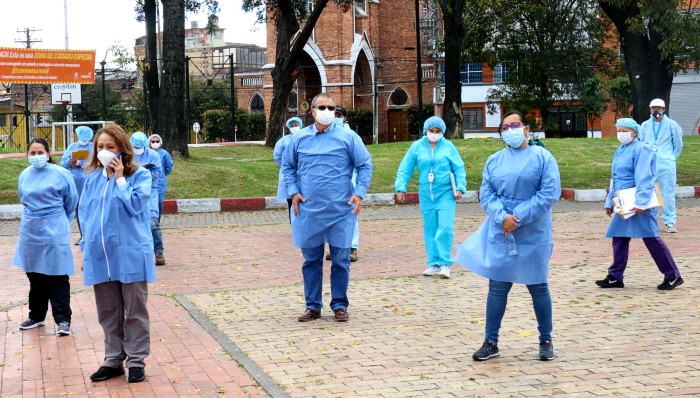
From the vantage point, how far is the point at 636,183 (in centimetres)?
940

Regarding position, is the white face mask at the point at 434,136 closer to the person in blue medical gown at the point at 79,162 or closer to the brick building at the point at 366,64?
the person in blue medical gown at the point at 79,162

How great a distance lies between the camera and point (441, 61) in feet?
180

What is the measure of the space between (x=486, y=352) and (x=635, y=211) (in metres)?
3.20

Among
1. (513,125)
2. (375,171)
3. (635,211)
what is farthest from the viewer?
(375,171)

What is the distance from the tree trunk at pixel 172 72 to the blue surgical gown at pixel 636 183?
1488cm

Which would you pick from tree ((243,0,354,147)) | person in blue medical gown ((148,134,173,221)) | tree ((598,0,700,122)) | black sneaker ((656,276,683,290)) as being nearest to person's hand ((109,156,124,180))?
black sneaker ((656,276,683,290))

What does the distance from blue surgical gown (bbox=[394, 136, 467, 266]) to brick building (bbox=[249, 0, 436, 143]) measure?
4251cm

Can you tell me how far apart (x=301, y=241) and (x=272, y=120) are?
24.7 m

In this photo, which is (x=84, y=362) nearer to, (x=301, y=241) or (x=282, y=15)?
(x=301, y=241)

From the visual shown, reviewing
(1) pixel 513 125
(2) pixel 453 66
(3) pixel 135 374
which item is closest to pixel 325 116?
(1) pixel 513 125

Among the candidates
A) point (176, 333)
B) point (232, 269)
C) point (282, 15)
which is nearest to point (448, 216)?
point (232, 269)

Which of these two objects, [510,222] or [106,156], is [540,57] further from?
[106,156]

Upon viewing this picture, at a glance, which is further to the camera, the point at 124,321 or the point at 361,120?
the point at 361,120

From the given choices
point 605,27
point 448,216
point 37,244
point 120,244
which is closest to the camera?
point 120,244
